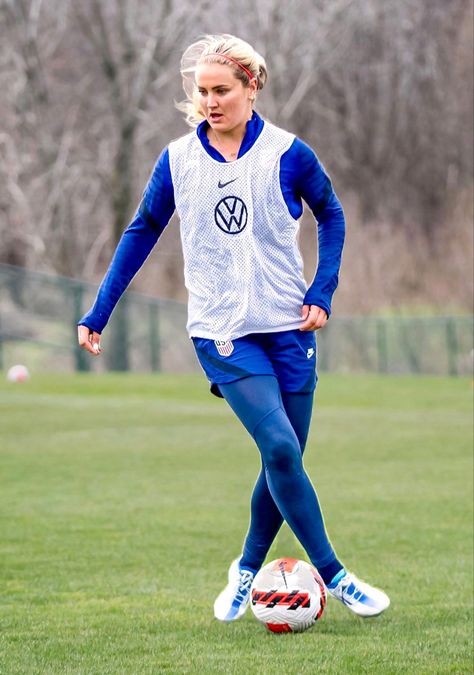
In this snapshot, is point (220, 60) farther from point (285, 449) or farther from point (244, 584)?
point (244, 584)

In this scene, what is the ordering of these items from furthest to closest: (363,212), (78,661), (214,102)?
1. (363,212)
2. (214,102)
3. (78,661)

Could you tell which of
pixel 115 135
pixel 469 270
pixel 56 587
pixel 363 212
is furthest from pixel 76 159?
pixel 56 587

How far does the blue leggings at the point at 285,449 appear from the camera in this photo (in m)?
4.91

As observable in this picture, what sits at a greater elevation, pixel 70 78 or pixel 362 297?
pixel 70 78

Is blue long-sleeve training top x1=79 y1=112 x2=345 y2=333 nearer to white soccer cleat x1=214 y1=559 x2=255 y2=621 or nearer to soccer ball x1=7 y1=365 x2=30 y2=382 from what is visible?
white soccer cleat x1=214 y1=559 x2=255 y2=621

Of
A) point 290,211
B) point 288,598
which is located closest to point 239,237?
point 290,211

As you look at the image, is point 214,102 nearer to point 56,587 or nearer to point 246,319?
point 246,319

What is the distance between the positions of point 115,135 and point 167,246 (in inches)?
131

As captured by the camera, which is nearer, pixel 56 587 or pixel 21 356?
pixel 56 587

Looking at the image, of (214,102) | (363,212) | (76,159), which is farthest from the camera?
(363,212)

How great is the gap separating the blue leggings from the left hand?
24 cm

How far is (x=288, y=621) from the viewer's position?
5.07 m

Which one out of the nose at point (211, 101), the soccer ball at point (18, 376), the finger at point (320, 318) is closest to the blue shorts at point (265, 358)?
the finger at point (320, 318)

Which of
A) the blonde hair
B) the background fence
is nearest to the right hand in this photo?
the blonde hair
